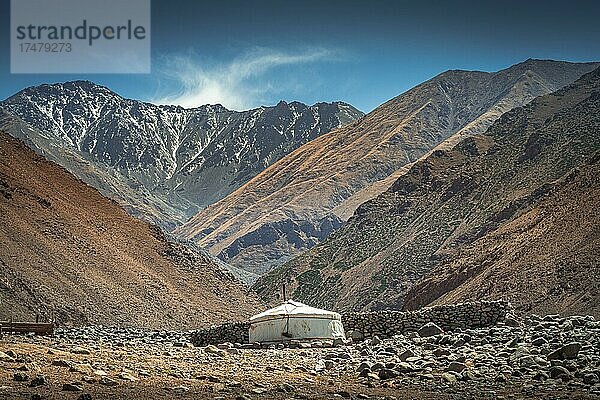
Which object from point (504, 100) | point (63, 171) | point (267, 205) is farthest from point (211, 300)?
point (504, 100)

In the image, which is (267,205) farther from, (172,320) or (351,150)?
(172,320)

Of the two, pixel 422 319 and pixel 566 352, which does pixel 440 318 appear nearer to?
pixel 422 319

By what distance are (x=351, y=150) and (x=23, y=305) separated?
12798 centimetres

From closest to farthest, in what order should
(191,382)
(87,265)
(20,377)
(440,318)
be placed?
(20,377) → (191,382) → (440,318) → (87,265)

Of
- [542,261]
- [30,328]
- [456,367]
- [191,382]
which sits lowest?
[456,367]

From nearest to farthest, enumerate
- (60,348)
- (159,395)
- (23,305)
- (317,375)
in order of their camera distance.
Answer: (159,395)
(317,375)
(60,348)
(23,305)

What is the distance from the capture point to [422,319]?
25.5 meters

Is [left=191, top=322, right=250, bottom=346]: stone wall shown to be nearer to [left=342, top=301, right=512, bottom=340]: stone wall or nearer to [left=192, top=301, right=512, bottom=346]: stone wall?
[left=192, top=301, right=512, bottom=346]: stone wall

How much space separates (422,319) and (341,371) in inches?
421

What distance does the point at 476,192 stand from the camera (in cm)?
7800

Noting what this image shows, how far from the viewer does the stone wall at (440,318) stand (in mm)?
24781

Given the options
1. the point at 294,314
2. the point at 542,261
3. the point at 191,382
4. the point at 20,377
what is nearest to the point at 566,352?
the point at 191,382

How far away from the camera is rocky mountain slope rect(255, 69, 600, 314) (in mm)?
46969

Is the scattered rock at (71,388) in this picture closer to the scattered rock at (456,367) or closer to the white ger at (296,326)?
the scattered rock at (456,367)
